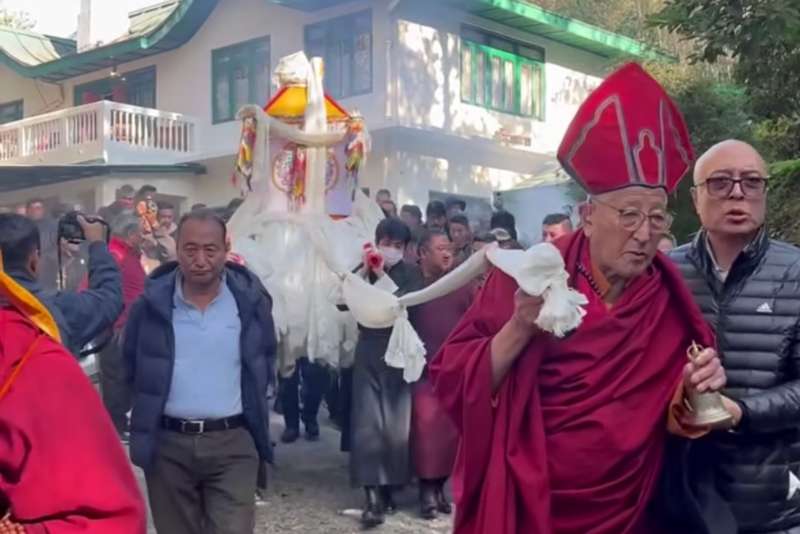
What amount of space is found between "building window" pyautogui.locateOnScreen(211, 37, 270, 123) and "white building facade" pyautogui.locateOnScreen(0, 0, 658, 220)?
0.03 metres

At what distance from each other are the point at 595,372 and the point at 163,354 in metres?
2.53

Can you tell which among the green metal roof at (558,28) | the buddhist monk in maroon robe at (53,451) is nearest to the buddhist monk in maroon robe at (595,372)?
the buddhist monk in maroon robe at (53,451)

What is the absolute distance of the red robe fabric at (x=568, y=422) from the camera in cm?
316

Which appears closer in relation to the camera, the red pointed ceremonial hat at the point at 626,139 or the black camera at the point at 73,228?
the red pointed ceremonial hat at the point at 626,139

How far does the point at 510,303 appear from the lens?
3.31m

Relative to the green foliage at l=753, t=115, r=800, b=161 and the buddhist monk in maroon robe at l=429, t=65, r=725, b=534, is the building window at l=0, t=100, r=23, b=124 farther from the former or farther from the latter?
the buddhist monk in maroon robe at l=429, t=65, r=725, b=534

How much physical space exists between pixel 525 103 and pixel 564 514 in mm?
18289

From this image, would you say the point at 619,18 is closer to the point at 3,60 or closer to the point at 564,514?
the point at 3,60

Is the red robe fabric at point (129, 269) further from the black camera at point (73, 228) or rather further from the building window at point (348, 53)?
the building window at point (348, 53)

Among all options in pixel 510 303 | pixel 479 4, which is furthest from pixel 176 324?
pixel 479 4

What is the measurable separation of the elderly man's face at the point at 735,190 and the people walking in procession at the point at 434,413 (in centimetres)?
393

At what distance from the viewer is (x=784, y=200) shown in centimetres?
833

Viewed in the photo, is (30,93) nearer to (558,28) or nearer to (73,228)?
(558,28)

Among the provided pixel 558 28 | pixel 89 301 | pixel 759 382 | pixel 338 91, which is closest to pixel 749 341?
pixel 759 382
